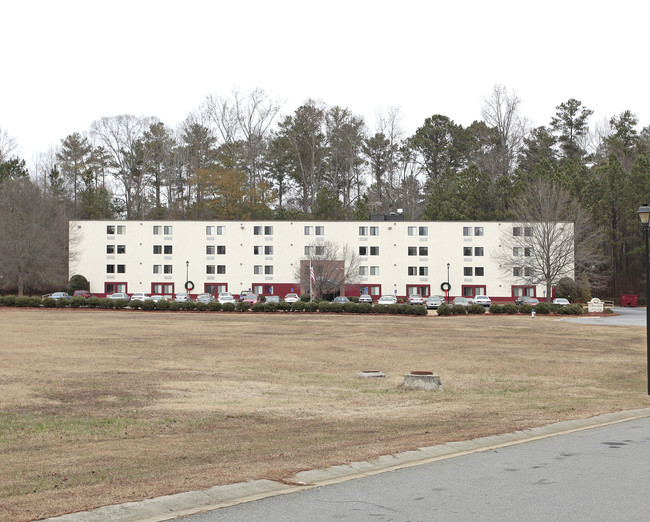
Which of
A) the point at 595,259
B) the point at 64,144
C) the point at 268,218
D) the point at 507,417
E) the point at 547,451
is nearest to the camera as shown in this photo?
the point at 547,451

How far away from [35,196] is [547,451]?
288ft

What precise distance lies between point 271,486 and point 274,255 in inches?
3328

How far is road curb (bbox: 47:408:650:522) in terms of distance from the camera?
7.14 m

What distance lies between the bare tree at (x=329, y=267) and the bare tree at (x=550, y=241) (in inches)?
696

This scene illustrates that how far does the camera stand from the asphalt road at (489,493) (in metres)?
7.21

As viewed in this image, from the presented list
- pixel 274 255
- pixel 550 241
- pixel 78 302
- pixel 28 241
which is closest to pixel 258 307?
pixel 78 302

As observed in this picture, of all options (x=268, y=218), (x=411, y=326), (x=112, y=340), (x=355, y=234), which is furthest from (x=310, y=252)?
(x=112, y=340)

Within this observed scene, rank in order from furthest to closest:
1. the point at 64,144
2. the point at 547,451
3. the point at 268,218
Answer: the point at 64,144 < the point at 268,218 < the point at 547,451

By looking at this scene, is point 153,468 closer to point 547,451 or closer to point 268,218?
point 547,451

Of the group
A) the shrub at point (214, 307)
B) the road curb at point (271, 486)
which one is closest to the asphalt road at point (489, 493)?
the road curb at point (271, 486)

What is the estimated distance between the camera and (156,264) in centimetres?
9212

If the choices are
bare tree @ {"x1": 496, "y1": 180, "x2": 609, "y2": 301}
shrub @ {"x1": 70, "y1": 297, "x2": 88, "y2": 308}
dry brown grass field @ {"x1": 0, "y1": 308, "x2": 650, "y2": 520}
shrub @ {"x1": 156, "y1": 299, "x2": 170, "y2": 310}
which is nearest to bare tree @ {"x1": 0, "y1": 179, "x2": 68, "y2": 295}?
shrub @ {"x1": 70, "y1": 297, "x2": 88, "y2": 308}

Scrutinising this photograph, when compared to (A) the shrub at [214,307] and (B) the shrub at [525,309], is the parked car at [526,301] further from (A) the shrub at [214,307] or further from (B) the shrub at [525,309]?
(A) the shrub at [214,307]

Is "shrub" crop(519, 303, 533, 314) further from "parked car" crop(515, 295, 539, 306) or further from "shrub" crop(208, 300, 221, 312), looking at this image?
"shrub" crop(208, 300, 221, 312)
